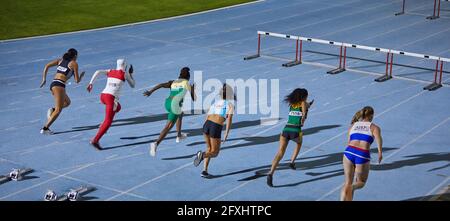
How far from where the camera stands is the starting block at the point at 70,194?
468 inches

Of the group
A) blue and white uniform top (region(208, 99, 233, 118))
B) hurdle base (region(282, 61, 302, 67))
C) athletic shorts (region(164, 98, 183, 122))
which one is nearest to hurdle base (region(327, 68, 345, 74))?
hurdle base (region(282, 61, 302, 67))

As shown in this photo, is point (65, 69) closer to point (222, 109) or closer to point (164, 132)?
point (164, 132)

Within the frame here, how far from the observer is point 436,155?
14977 millimetres

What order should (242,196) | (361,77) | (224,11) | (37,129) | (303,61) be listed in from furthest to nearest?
(224,11) < (303,61) < (361,77) < (37,129) < (242,196)

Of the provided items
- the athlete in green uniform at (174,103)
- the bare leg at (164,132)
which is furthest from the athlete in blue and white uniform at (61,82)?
the bare leg at (164,132)

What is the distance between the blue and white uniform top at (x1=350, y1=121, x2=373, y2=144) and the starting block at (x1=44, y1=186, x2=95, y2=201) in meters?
4.45

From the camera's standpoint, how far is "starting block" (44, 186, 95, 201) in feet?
39.0

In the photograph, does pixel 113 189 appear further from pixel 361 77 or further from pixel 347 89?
pixel 361 77

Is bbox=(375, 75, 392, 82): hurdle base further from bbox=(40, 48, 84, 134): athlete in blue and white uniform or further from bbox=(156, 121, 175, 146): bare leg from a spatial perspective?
bbox=(40, 48, 84, 134): athlete in blue and white uniform

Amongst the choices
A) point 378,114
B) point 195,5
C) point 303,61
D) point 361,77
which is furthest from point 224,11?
point 378,114

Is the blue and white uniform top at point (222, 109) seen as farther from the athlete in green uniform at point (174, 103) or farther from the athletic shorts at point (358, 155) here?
the athletic shorts at point (358, 155)

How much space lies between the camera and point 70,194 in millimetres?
12062

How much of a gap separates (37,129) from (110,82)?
2308 mm

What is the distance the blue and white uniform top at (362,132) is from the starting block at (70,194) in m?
4.45
